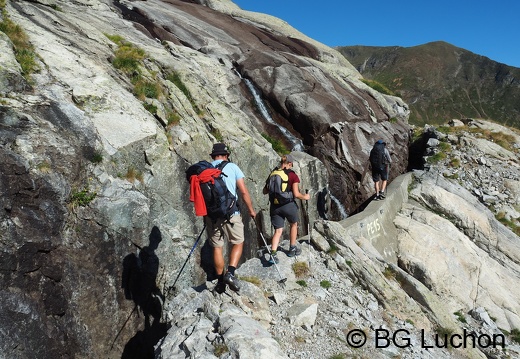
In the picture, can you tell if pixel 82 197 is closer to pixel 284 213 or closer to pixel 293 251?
pixel 284 213

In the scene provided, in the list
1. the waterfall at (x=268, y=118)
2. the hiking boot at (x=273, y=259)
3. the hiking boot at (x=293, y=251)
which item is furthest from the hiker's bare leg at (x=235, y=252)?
the waterfall at (x=268, y=118)

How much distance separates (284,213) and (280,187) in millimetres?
755

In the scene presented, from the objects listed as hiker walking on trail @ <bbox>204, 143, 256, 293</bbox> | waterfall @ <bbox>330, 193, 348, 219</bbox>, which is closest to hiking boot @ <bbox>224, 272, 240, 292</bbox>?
hiker walking on trail @ <bbox>204, 143, 256, 293</bbox>

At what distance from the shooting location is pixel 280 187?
9.33 m

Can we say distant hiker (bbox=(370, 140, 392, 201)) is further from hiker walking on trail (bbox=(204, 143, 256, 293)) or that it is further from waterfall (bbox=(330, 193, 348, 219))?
hiker walking on trail (bbox=(204, 143, 256, 293))

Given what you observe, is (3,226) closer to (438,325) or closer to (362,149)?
(438,325)

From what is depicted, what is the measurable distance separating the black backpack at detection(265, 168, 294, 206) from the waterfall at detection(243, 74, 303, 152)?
11.9m

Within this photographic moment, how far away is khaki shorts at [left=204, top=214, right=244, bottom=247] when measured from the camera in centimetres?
745

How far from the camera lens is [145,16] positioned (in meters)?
26.5

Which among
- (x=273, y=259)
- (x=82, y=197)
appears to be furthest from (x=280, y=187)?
(x=82, y=197)

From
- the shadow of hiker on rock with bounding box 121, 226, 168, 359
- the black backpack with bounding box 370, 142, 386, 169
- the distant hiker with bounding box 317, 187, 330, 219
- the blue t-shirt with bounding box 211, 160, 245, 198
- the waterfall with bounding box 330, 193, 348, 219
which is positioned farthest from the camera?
the waterfall with bounding box 330, 193, 348, 219

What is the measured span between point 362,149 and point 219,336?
59.6 feet

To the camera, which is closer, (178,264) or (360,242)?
(178,264)

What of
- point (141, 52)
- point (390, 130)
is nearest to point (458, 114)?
point (390, 130)
